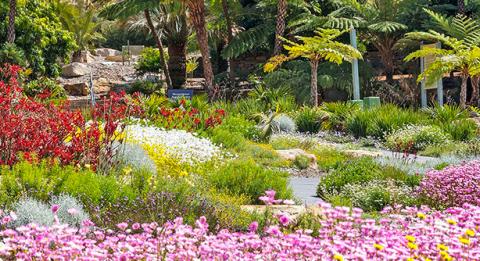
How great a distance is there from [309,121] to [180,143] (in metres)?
7.78

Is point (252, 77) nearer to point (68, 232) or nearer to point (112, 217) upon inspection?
point (112, 217)

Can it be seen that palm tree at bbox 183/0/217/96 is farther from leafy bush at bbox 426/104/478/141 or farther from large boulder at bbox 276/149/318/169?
large boulder at bbox 276/149/318/169

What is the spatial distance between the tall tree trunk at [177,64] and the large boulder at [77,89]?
168 inches

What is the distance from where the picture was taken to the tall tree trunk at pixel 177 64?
3153cm

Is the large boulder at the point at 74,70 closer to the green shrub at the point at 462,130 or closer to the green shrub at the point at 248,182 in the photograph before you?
the green shrub at the point at 462,130

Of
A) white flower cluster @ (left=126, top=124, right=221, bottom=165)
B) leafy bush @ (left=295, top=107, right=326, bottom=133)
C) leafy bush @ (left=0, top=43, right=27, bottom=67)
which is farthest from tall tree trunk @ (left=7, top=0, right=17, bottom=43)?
white flower cluster @ (left=126, top=124, right=221, bottom=165)

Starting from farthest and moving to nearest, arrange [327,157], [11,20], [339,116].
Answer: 1. [11,20]
2. [339,116]
3. [327,157]

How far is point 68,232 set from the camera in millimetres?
3830

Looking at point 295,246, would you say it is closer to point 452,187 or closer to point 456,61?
point 452,187

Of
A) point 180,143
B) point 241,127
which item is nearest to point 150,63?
point 241,127

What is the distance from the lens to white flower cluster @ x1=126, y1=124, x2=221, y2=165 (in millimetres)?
11235

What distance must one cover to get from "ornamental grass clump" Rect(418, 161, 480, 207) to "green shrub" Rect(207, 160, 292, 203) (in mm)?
1570

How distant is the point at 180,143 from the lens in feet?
38.5

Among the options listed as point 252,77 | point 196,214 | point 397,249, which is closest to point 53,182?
point 196,214
